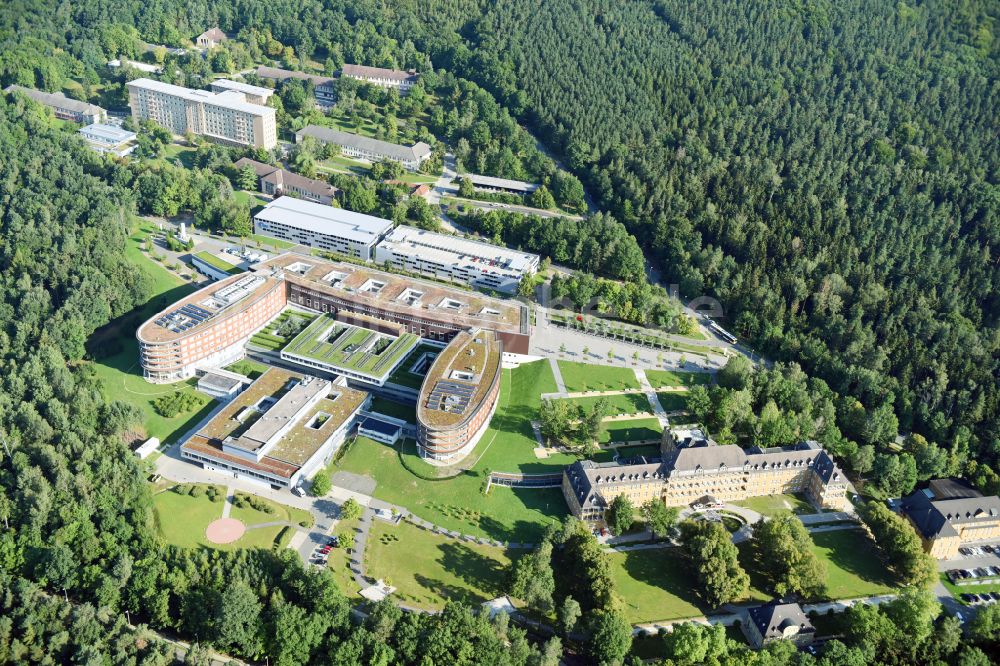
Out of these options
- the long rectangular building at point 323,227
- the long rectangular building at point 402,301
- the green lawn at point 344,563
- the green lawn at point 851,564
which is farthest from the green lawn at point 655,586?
the long rectangular building at point 323,227

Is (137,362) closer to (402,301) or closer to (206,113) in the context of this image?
(402,301)

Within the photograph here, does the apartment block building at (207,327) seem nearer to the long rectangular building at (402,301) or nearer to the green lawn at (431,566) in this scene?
the long rectangular building at (402,301)

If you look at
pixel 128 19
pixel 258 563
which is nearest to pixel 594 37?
pixel 128 19

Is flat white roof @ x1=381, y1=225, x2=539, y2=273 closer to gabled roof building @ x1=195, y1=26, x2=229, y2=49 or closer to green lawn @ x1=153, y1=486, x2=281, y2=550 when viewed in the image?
green lawn @ x1=153, y1=486, x2=281, y2=550

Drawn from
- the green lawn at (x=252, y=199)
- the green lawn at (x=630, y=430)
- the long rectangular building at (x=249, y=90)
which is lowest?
the green lawn at (x=630, y=430)

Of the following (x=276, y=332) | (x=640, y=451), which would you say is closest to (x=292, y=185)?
(x=276, y=332)

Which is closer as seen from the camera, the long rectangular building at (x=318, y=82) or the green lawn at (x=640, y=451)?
the green lawn at (x=640, y=451)
